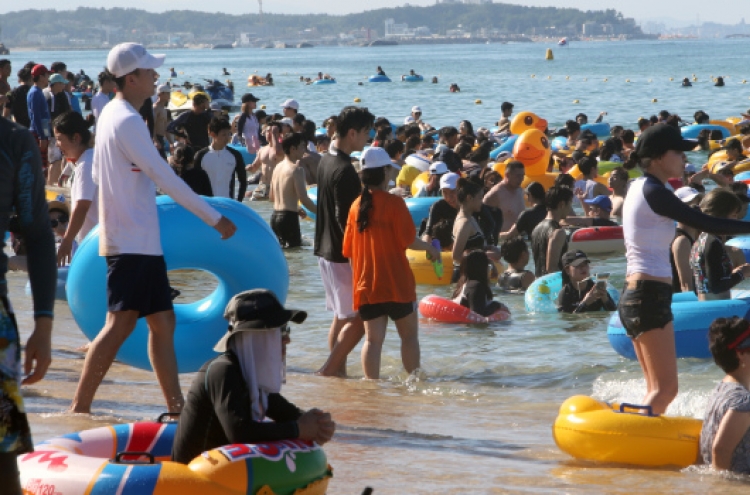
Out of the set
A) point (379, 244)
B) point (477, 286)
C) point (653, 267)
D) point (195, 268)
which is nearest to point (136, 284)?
point (195, 268)

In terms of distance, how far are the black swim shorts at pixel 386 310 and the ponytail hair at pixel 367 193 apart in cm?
44

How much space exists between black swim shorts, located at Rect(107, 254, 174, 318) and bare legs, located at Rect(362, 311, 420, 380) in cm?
181

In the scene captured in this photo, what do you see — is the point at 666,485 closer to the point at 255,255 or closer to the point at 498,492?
the point at 498,492

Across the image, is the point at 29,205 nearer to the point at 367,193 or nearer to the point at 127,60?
the point at 127,60

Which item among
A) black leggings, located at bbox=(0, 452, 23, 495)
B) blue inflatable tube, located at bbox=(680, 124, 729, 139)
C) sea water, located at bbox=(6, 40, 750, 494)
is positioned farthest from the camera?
blue inflatable tube, located at bbox=(680, 124, 729, 139)

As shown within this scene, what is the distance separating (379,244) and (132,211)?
70.8 inches

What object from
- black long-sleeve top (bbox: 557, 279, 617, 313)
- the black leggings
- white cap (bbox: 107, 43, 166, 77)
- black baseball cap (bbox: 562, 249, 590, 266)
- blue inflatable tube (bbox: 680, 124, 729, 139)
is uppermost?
white cap (bbox: 107, 43, 166, 77)

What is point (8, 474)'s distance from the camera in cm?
255

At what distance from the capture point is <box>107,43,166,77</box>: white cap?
4691 millimetres

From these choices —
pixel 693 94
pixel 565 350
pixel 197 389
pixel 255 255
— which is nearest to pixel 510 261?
pixel 565 350

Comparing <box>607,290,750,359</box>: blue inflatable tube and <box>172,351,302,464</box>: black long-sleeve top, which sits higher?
<box>172,351,302,464</box>: black long-sleeve top

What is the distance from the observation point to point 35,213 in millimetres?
2857

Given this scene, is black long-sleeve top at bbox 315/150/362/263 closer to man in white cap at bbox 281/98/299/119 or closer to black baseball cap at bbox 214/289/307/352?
black baseball cap at bbox 214/289/307/352

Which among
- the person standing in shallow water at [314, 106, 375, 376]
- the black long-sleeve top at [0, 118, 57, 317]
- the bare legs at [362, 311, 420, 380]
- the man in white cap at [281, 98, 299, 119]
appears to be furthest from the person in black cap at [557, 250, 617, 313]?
the man in white cap at [281, 98, 299, 119]
